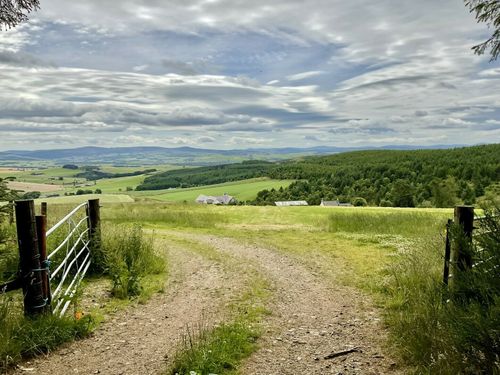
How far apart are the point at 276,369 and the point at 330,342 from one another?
1315 millimetres

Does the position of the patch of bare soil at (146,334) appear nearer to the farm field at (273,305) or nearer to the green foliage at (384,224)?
the farm field at (273,305)

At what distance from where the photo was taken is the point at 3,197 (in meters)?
6.05

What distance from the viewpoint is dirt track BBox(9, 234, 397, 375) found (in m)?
5.37

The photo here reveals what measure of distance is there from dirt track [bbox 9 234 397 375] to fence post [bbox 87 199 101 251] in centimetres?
216

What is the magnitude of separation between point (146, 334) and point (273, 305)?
2.77m

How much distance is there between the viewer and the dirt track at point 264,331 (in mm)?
5371

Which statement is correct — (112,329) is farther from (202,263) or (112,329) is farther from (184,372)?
(202,263)

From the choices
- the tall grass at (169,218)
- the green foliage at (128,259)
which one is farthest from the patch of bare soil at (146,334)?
the tall grass at (169,218)

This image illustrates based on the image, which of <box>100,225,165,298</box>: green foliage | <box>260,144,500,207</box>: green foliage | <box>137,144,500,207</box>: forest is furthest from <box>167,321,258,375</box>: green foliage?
<box>260,144,500,207</box>: green foliage

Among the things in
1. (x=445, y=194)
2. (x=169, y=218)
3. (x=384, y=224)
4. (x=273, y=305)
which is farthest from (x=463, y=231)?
(x=445, y=194)

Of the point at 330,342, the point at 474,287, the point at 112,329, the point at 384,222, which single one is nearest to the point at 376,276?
the point at 330,342

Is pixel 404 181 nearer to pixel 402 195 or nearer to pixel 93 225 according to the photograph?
pixel 402 195

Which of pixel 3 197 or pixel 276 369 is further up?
pixel 3 197

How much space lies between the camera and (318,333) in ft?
21.9
